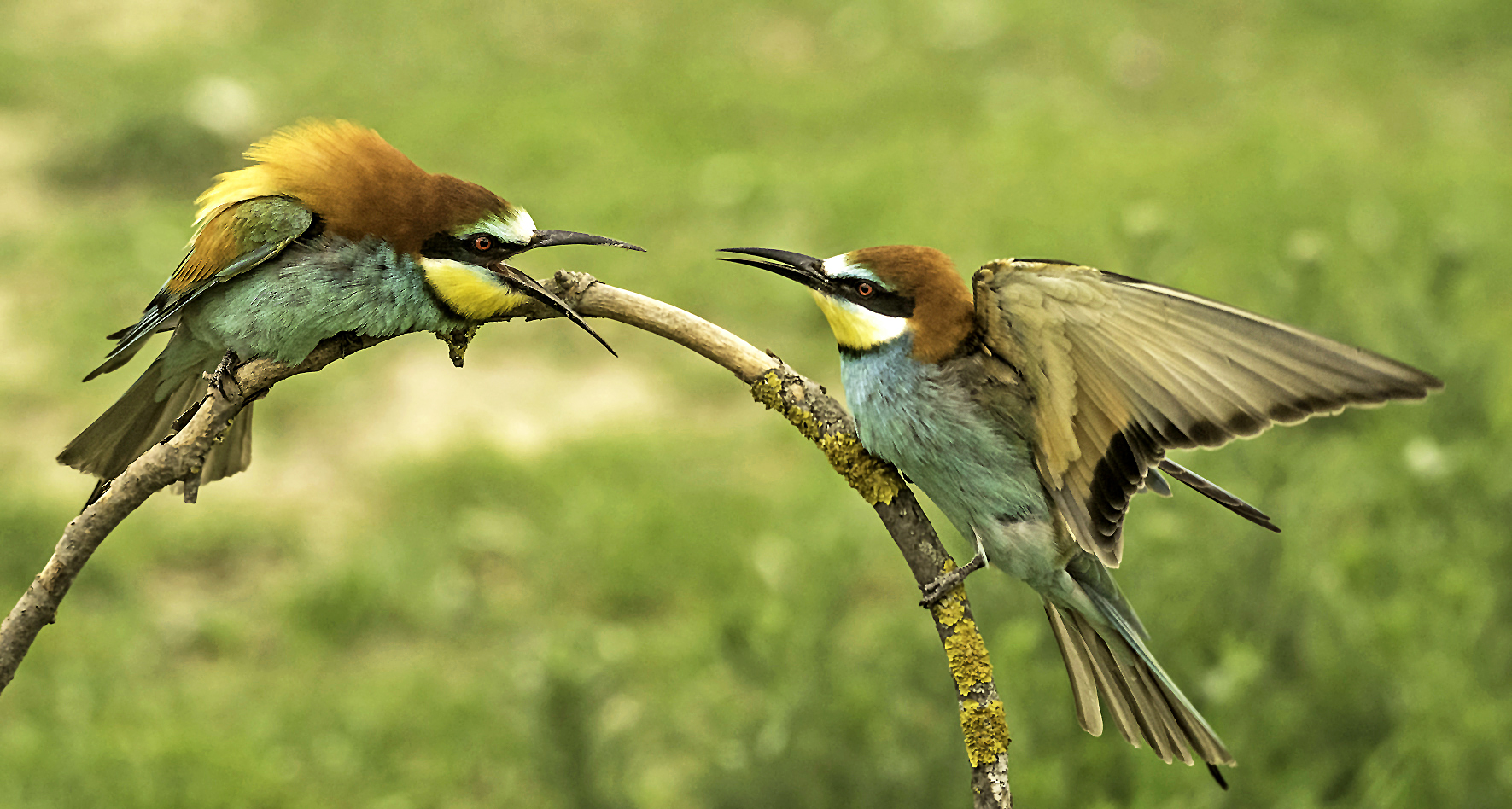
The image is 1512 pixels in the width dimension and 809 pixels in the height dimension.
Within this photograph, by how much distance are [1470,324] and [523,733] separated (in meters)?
4.48

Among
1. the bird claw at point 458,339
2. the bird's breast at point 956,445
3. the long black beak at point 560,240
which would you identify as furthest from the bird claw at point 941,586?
the bird claw at point 458,339

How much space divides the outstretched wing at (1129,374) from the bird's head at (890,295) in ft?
0.33

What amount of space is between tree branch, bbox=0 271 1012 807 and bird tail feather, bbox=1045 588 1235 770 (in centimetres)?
35

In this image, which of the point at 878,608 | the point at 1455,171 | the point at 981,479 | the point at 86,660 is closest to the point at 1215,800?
the point at 981,479

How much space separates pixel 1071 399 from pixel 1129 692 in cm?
56

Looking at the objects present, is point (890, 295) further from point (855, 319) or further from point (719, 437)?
point (719, 437)

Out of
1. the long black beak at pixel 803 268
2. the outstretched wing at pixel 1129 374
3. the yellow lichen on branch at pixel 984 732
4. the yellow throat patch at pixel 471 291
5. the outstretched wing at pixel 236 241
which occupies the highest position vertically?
the long black beak at pixel 803 268

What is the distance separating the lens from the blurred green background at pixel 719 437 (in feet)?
11.5

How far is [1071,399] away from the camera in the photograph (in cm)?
207

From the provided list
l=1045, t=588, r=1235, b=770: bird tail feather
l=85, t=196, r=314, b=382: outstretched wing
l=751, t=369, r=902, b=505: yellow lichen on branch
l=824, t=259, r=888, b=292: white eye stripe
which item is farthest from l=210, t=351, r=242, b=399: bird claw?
l=1045, t=588, r=1235, b=770: bird tail feather

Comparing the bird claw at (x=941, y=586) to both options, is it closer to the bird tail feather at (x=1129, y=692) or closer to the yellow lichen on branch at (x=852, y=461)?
the yellow lichen on branch at (x=852, y=461)

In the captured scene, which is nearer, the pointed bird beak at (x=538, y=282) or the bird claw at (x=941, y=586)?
the pointed bird beak at (x=538, y=282)

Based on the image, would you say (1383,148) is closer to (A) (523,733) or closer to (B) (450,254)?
(A) (523,733)

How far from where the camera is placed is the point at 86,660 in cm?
421
